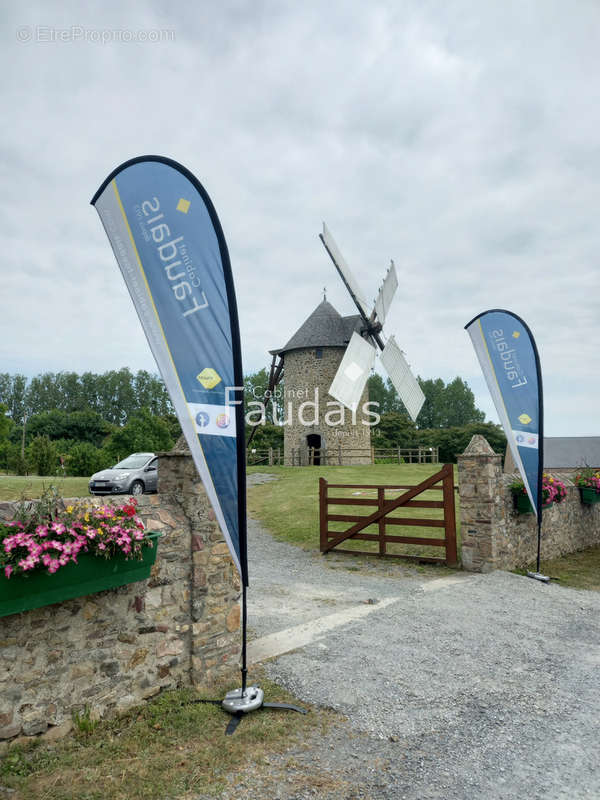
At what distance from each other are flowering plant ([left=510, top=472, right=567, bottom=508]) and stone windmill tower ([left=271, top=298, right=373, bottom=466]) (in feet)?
60.0

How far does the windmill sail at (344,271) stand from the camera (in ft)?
91.2

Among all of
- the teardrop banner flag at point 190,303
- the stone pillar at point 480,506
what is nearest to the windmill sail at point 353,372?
the stone pillar at point 480,506

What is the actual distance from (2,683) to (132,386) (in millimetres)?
80487

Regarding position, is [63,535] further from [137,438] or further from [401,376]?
[137,438]

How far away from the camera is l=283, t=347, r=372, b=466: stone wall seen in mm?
29781

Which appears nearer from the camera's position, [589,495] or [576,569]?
[576,569]

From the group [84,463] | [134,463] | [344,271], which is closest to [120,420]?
[84,463]

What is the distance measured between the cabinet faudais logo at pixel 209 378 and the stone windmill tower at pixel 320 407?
2537cm

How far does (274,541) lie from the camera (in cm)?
1266

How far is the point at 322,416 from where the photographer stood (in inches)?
1184

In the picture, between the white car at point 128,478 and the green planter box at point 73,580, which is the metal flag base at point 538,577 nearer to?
the green planter box at point 73,580

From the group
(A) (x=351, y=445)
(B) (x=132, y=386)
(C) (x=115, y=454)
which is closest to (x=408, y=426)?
(A) (x=351, y=445)

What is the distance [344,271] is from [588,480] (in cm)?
1875

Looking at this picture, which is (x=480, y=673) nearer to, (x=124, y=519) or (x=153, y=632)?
(x=153, y=632)
